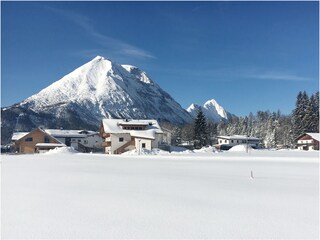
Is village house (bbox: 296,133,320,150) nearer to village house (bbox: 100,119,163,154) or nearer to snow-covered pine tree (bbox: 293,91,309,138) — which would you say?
snow-covered pine tree (bbox: 293,91,309,138)

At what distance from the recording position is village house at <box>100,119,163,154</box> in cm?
6278

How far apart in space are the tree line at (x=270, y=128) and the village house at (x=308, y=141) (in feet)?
14.9

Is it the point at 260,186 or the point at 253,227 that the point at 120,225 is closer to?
the point at 253,227

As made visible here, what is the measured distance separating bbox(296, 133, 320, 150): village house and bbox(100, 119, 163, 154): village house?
34.6 m

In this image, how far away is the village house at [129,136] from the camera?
62781 millimetres

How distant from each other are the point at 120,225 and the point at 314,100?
99.6 meters

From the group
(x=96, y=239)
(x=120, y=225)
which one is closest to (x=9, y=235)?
(x=96, y=239)

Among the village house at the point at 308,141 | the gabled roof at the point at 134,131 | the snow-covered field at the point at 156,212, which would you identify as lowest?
the snow-covered field at the point at 156,212

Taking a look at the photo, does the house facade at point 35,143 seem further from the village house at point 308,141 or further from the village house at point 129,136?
the village house at point 308,141

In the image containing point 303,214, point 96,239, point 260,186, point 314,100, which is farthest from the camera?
point 314,100

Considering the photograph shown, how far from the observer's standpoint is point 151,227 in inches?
277

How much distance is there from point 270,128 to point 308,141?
36.7 metres

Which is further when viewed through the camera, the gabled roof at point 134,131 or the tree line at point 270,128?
the tree line at point 270,128

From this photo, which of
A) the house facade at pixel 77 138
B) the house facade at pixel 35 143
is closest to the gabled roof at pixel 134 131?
the house facade at pixel 35 143
